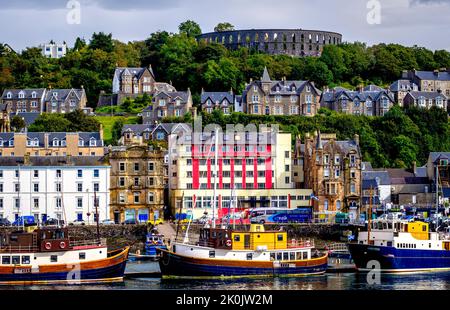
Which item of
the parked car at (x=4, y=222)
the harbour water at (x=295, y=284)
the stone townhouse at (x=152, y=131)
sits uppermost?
the stone townhouse at (x=152, y=131)

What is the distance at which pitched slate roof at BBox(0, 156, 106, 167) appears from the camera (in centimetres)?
8256

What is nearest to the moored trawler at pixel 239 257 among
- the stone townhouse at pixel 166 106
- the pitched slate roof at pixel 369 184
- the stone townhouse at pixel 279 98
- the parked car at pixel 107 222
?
the parked car at pixel 107 222

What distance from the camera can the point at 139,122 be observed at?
385 feet

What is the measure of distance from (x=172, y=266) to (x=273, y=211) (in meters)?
26.1

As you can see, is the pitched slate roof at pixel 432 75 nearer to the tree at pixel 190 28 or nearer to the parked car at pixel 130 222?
the tree at pixel 190 28

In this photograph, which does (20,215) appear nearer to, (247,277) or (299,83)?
(247,277)

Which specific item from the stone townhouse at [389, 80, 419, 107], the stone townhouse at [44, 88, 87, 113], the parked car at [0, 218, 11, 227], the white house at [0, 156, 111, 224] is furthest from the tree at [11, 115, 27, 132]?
the stone townhouse at [389, 80, 419, 107]

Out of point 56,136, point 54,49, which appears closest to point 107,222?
point 56,136

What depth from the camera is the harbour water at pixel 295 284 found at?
53.9 metres

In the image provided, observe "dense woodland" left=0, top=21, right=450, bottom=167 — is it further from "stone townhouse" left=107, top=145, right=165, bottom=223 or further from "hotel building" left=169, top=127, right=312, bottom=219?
"stone townhouse" left=107, top=145, right=165, bottom=223

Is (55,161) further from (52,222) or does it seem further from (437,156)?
(437,156)

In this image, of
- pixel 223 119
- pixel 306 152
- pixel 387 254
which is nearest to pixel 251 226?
pixel 387 254

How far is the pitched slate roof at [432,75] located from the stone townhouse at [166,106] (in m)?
28.0

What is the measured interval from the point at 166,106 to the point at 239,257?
198 feet
